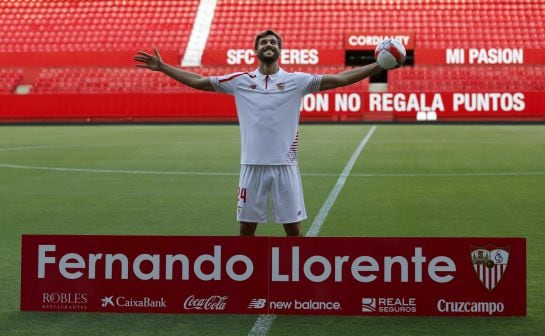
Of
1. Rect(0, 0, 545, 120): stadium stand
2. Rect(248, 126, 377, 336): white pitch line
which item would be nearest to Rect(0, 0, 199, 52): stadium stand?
Rect(0, 0, 545, 120): stadium stand

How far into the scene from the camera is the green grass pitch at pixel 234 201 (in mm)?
5567

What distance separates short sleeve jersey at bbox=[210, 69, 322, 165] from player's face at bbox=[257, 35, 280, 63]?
17 cm

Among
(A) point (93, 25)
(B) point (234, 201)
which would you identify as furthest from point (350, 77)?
(A) point (93, 25)

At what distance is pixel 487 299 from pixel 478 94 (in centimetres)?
3120

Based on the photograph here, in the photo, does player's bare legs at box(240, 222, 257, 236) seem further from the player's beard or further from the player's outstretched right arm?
the player's beard

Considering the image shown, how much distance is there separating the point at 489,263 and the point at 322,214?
4.78 meters

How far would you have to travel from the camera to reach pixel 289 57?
39.7 m

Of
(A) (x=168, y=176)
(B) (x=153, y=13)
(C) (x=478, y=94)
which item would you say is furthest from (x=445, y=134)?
(B) (x=153, y=13)

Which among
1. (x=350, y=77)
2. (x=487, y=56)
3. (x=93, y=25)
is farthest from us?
(x=93, y=25)

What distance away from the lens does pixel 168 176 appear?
1483cm

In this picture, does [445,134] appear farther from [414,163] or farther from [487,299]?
[487,299]

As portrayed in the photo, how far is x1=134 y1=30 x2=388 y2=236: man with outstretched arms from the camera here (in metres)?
6.02

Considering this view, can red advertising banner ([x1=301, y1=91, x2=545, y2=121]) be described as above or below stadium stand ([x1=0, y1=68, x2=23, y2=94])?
below

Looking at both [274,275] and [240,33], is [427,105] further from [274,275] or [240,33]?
[274,275]
